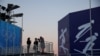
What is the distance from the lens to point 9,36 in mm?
28484

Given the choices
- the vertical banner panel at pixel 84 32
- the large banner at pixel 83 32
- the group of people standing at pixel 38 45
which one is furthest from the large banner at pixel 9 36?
the vertical banner panel at pixel 84 32

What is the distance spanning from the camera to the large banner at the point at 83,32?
835 inches

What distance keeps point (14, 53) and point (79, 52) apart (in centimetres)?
888

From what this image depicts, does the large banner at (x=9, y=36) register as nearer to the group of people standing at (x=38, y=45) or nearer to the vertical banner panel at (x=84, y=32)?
the group of people standing at (x=38, y=45)

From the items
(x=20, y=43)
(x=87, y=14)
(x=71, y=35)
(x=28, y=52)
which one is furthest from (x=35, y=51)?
(x=87, y=14)

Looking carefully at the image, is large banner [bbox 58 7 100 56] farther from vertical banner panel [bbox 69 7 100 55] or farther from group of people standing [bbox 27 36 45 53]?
group of people standing [bbox 27 36 45 53]

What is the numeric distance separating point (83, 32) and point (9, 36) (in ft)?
27.7

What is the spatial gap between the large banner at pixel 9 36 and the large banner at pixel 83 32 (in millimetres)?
5885

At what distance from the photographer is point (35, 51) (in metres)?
29.3

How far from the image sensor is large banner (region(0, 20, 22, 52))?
1065 inches

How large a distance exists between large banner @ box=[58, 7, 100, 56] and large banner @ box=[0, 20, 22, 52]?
5.89 metres

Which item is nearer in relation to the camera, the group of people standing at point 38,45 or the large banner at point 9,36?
the large banner at point 9,36

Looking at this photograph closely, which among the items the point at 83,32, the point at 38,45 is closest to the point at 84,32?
the point at 83,32

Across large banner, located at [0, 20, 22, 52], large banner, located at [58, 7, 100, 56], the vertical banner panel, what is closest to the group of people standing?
large banner, located at [0, 20, 22, 52]
